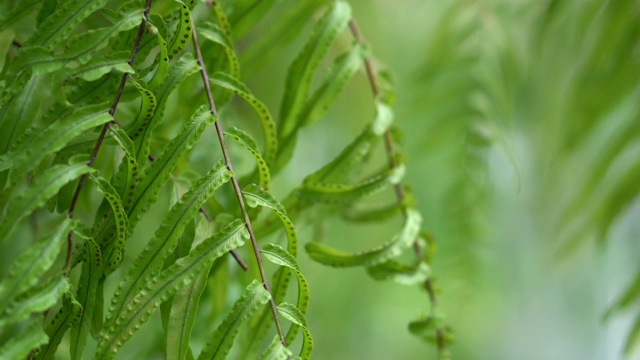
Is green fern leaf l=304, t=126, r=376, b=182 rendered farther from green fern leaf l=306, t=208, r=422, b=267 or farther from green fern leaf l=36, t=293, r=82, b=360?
green fern leaf l=36, t=293, r=82, b=360

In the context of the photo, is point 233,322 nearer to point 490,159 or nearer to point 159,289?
point 159,289

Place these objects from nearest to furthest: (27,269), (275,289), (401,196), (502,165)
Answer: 1. (27,269)
2. (275,289)
3. (401,196)
4. (502,165)

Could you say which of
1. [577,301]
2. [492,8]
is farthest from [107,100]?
[577,301]

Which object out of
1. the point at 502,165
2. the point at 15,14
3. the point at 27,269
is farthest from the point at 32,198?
the point at 502,165

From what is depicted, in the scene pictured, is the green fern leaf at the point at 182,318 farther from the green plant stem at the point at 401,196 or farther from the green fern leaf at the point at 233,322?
the green plant stem at the point at 401,196

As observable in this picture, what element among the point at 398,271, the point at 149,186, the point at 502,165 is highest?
the point at 149,186

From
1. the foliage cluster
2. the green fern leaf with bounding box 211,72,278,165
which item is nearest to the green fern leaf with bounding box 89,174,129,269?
the foliage cluster

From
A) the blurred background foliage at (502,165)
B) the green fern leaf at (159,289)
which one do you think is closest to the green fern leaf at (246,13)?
the blurred background foliage at (502,165)
